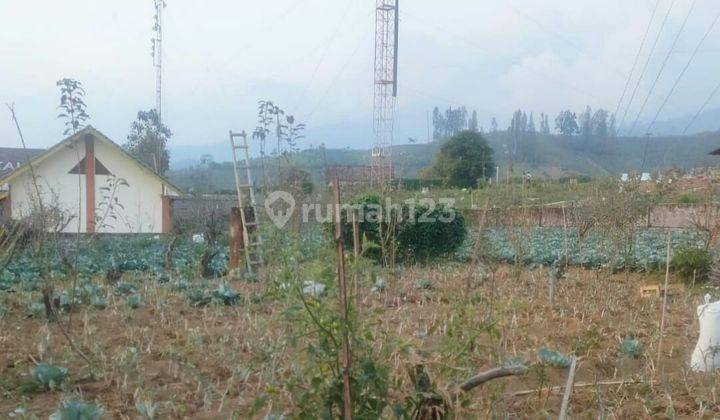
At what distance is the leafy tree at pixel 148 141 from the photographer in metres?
30.2

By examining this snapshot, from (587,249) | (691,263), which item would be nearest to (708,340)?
(691,263)

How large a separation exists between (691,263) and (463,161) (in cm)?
1068

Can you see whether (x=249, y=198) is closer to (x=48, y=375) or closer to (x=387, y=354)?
(x=48, y=375)

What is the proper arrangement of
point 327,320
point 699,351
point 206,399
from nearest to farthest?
point 327,320 → point 206,399 → point 699,351

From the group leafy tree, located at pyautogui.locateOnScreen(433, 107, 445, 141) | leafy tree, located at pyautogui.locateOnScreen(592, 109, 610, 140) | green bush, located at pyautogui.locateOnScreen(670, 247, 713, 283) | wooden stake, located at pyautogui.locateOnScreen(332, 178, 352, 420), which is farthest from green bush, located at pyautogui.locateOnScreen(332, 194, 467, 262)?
leafy tree, located at pyautogui.locateOnScreen(433, 107, 445, 141)

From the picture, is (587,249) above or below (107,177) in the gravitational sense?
below

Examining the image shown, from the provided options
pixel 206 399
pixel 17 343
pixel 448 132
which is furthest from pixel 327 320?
pixel 448 132

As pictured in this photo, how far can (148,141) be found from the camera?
33906 millimetres

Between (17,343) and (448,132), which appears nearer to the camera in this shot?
(17,343)

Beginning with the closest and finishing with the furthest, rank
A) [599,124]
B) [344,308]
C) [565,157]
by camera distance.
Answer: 1. [344,308]
2. [599,124]
3. [565,157]

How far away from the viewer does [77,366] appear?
16.6 ft

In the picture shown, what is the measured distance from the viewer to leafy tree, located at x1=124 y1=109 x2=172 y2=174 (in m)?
30.2

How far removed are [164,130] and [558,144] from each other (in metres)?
15.4

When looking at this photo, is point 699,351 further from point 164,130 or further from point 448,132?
point 448,132
